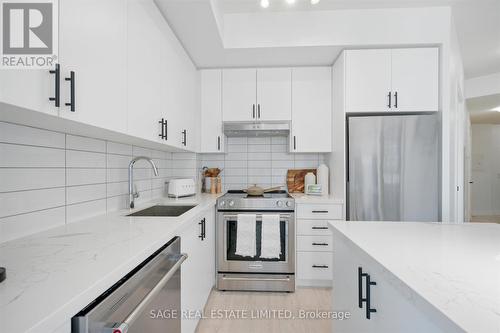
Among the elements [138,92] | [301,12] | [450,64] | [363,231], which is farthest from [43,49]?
[450,64]

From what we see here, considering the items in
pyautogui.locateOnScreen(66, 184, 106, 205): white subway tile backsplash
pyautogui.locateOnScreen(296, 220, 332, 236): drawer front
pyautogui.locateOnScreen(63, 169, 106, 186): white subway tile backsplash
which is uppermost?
pyautogui.locateOnScreen(63, 169, 106, 186): white subway tile backsplash

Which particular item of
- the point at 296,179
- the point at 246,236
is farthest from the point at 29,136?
the point at 296,179

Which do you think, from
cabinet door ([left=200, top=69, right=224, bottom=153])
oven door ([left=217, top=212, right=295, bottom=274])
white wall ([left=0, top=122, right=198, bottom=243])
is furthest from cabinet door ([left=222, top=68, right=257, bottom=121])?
white wall ([left=0, top=122, right=198, bottom=243])

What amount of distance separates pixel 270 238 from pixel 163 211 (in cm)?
99

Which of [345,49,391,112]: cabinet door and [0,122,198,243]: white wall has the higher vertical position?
[345,49,391,112]: cabinet door

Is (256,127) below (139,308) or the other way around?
the other way around

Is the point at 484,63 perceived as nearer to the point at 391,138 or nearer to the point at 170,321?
the point at 391,138

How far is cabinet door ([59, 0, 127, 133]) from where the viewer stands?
88cm

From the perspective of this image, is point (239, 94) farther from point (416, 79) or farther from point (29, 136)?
point (29, 136)

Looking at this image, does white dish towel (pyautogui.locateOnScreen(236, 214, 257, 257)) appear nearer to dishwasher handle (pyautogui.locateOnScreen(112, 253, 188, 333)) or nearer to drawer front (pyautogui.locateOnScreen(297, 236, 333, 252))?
drawer front (pyautogui.locateOnScreen(297, 236, 333, 252))

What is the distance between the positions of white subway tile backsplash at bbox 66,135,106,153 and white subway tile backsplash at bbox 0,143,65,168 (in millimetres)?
78

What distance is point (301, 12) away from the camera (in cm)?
223

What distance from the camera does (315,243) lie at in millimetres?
2324

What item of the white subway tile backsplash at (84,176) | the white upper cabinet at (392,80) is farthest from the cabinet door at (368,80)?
the white subway tile backsplash at (84,176)
